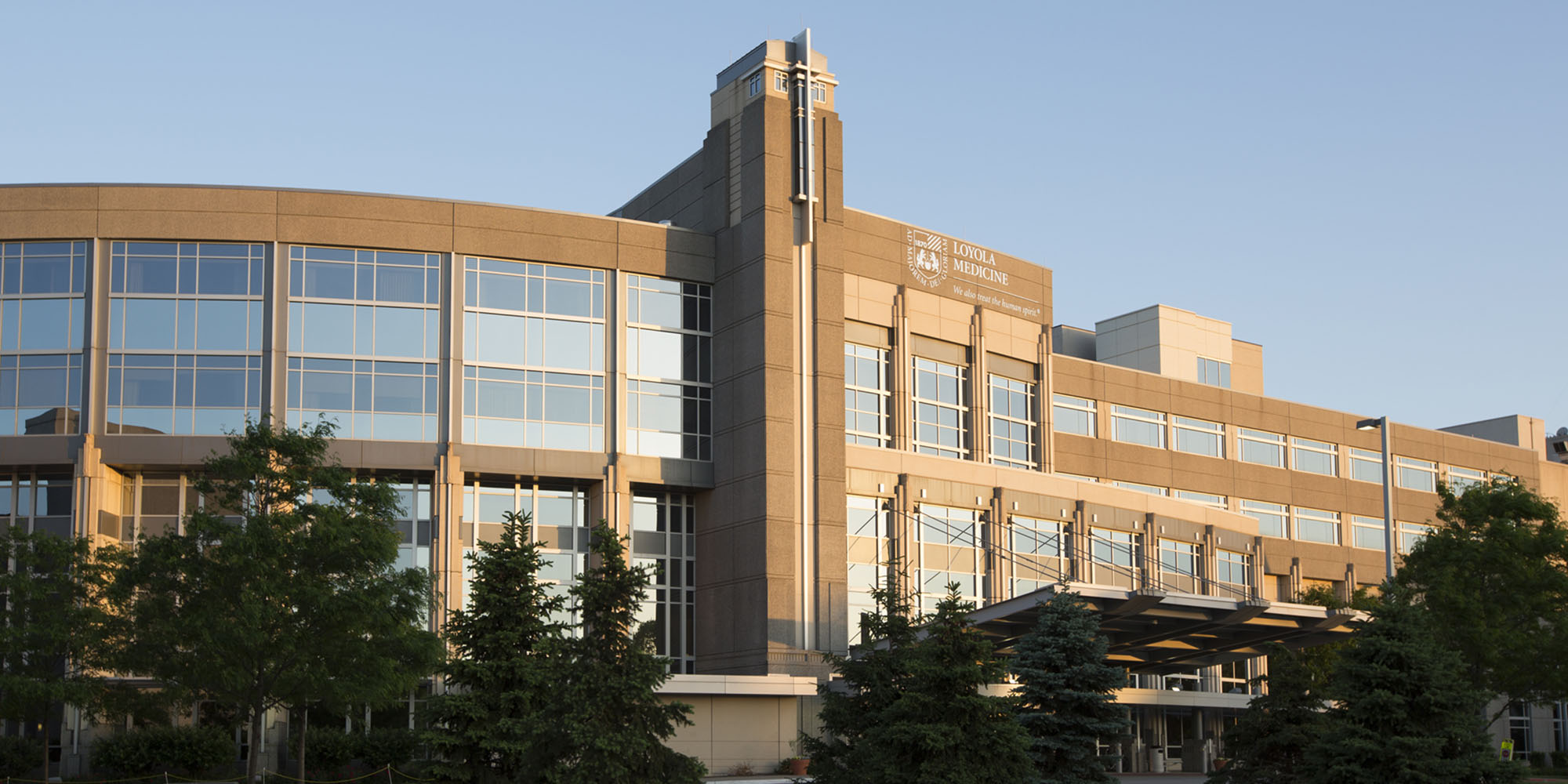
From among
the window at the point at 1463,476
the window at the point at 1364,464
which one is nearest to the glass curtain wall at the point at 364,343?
the window at the point at 1364,464

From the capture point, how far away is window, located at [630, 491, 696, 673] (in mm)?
49594

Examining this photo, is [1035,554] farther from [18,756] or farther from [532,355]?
[18,756]

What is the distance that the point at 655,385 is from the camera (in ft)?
163

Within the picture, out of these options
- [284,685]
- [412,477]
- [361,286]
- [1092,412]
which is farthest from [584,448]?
[1092,412]

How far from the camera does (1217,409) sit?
225ft

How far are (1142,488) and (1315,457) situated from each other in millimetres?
12989

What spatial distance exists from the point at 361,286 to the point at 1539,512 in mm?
35642

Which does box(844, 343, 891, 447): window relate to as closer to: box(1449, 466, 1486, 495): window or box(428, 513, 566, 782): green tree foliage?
box(428, 513, 566, 782): green tree foliage

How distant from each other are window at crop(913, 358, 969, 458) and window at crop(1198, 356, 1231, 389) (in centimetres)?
1889

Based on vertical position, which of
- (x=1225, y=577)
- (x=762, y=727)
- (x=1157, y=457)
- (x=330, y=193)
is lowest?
(x=762, y=727)

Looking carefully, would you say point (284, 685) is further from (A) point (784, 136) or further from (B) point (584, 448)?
(A) point (784, 136)

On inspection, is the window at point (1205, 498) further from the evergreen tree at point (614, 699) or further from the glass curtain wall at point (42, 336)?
the evergreen tree at point (614, 699)

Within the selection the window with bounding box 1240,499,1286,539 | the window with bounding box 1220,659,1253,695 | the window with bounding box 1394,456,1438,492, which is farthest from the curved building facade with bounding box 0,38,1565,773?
the window with bounding box 1394,456,1438,492

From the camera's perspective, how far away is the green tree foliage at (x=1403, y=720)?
2608cm
